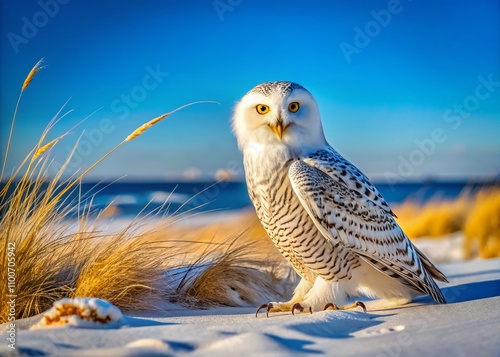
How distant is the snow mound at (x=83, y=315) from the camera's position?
99.0 inches

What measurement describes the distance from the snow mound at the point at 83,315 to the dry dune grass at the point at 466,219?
563 centimetres

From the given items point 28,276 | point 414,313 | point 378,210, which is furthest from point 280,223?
point 28,276

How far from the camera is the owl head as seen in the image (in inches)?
120

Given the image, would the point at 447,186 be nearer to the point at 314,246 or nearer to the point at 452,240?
the point at 452,240

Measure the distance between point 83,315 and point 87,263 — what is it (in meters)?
0.92

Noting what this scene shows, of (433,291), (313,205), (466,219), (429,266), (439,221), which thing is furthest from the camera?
(439,221)

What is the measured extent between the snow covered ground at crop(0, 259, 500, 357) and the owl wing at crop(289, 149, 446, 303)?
23cm

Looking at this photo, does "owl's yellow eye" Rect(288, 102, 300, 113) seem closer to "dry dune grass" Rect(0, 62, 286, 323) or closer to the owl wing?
the owl wing

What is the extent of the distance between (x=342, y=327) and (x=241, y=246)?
1396 millimetres

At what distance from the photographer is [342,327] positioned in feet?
9.04

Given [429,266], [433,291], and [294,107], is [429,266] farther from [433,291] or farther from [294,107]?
[294,107]

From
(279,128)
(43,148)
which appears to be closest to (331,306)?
(279,128)

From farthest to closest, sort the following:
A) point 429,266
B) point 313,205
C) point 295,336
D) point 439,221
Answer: point 439,221 < point 429,266 < point 313,205 < point 295,336

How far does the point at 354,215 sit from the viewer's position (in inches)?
125
